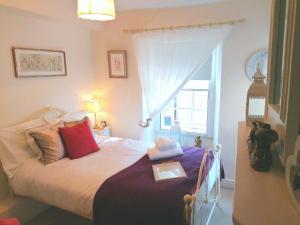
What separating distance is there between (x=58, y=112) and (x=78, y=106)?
51 cm

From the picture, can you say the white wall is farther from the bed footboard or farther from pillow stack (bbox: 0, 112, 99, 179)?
pillow stack (bbox: 0, 112, 99, 179)

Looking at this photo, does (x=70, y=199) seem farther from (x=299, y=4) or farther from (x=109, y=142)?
(x=299, y=4)

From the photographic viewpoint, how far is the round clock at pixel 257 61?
2764mm

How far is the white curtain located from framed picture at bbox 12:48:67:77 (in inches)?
43.4

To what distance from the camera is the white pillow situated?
241 centimetres

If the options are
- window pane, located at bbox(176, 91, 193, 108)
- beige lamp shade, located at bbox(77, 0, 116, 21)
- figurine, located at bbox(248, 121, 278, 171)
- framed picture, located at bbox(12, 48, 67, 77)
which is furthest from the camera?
Answer: window pane, located at bbox(176, 91, 193, 108)

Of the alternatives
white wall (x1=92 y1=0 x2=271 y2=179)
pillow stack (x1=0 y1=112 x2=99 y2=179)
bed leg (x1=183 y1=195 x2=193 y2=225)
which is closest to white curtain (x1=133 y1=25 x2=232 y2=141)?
white wall (x1=92 y1=0 x2=271 y2=179)

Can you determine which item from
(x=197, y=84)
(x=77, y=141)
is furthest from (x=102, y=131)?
(x=197, y=84)

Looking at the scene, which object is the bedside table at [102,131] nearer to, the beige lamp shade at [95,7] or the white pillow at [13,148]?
the white pillow at [13,148]

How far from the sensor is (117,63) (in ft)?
12.1

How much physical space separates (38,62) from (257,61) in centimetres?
271

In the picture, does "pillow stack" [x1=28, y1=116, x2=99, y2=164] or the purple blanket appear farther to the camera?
"pillow stack" [x1=28, y1=116, x2=99, y2=164]

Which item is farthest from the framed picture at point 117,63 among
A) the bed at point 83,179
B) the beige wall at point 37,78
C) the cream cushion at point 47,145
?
the cream cushion at point 47,145

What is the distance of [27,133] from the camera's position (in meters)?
2.57
